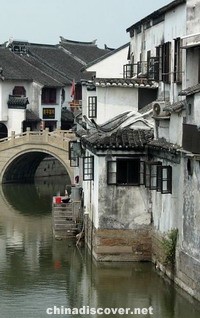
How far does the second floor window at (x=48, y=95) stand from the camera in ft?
189

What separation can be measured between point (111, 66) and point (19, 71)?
20651 millimetres

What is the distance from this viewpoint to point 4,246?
92.7 ft

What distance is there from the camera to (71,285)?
22109 millimetres

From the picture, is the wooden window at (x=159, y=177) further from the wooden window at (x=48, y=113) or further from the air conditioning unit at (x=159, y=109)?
the wooden window at (x=48, y=113)

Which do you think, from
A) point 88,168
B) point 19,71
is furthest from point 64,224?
point 19,71

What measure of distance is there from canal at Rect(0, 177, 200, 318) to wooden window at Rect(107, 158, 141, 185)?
2.51 m

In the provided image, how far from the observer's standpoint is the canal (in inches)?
763

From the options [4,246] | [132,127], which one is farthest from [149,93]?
[4,246]

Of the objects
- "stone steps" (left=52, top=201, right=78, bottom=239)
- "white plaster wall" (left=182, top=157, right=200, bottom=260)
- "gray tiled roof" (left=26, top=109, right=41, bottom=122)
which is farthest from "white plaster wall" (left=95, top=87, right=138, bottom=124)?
"gray tiled roof" (left=26, top=109, right=41, bottom=122)

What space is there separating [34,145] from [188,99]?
92.3ft

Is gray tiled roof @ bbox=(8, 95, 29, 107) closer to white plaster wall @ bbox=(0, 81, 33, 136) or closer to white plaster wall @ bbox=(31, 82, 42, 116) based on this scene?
white plaster wall @ bbox=(0, 81, 33, 136)

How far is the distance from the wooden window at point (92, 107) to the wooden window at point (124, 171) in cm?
707

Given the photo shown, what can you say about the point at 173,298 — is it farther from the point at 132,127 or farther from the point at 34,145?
the point at 34,145

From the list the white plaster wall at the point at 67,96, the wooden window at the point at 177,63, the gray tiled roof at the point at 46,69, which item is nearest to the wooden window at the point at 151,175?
the wooden window at the point at 177,63
